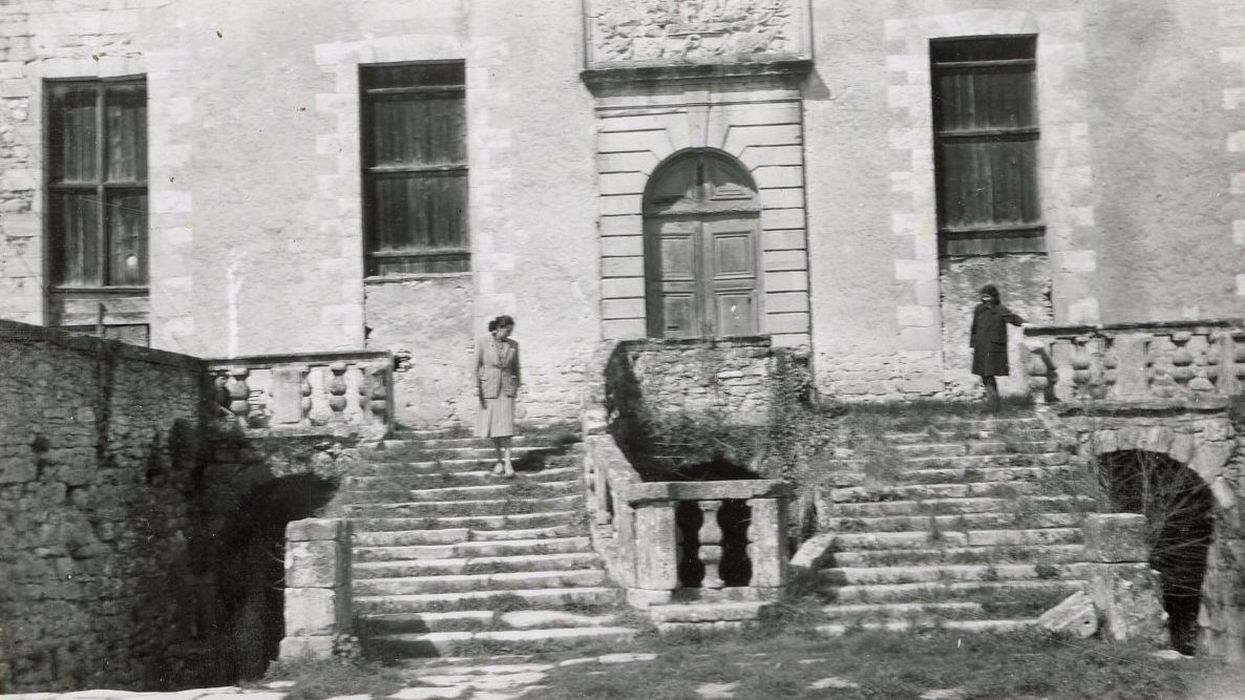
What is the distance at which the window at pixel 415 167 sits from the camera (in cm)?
1614

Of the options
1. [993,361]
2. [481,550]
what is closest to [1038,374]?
[993,361]

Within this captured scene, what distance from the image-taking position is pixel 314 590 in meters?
8.75

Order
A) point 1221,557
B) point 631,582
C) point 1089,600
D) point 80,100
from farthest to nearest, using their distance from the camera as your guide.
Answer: point 80,100 < point 1221,557 < point 631,582 < point 1089,600

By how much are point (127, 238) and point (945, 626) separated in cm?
1107

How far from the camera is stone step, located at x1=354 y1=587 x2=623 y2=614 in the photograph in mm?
10000

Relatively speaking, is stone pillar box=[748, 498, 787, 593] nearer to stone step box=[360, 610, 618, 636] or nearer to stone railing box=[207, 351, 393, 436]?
stone step box=[360, 610, 618, 636]

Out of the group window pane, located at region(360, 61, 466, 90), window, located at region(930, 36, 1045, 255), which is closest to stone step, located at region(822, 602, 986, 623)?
window, located at region(930, 36, 1045, 255)

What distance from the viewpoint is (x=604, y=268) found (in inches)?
617

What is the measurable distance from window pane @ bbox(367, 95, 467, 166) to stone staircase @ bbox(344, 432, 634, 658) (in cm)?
411

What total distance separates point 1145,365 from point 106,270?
11.5 metres

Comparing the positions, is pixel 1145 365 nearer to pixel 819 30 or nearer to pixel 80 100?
pixel 819 30

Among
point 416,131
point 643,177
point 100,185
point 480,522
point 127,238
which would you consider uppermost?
point 416,131

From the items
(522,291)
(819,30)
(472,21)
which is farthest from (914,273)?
(472,21)

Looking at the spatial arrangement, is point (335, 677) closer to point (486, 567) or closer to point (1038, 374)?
point (486, 567)
